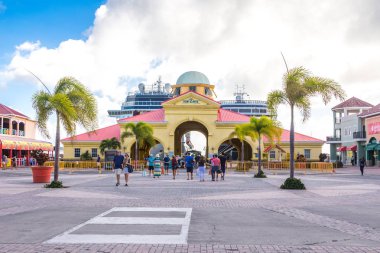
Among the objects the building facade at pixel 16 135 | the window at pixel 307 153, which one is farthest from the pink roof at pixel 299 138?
the building facade at pixel 16 135

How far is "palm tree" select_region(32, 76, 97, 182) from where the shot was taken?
19.5 meters

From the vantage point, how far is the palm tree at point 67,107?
63.9 feet

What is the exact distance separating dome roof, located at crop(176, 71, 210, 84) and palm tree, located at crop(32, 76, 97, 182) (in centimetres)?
4766

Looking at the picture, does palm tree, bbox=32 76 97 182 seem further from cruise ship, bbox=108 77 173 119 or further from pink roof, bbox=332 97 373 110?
cruise ship, bbox=108 77 173 119

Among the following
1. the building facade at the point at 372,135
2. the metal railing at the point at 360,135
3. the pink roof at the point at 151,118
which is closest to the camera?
the pink roof at the point at 151,118

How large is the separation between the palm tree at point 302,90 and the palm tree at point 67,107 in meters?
9.36

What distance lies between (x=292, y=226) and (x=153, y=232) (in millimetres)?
2964

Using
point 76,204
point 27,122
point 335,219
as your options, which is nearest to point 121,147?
point 27,122

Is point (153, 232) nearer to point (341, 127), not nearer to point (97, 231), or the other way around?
point (97, 231)

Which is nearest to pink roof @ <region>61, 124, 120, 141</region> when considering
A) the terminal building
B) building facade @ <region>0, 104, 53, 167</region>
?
the terminal building

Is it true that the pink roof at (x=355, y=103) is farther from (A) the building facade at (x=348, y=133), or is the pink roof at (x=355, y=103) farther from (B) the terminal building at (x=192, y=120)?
(B) the terminal building at (x=192, y=120)

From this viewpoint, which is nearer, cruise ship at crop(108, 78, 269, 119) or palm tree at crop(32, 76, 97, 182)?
palm tree at crop(32, 76, 97, 182)

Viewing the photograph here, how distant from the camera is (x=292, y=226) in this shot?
881cm

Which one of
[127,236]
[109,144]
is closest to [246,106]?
[109,144]
